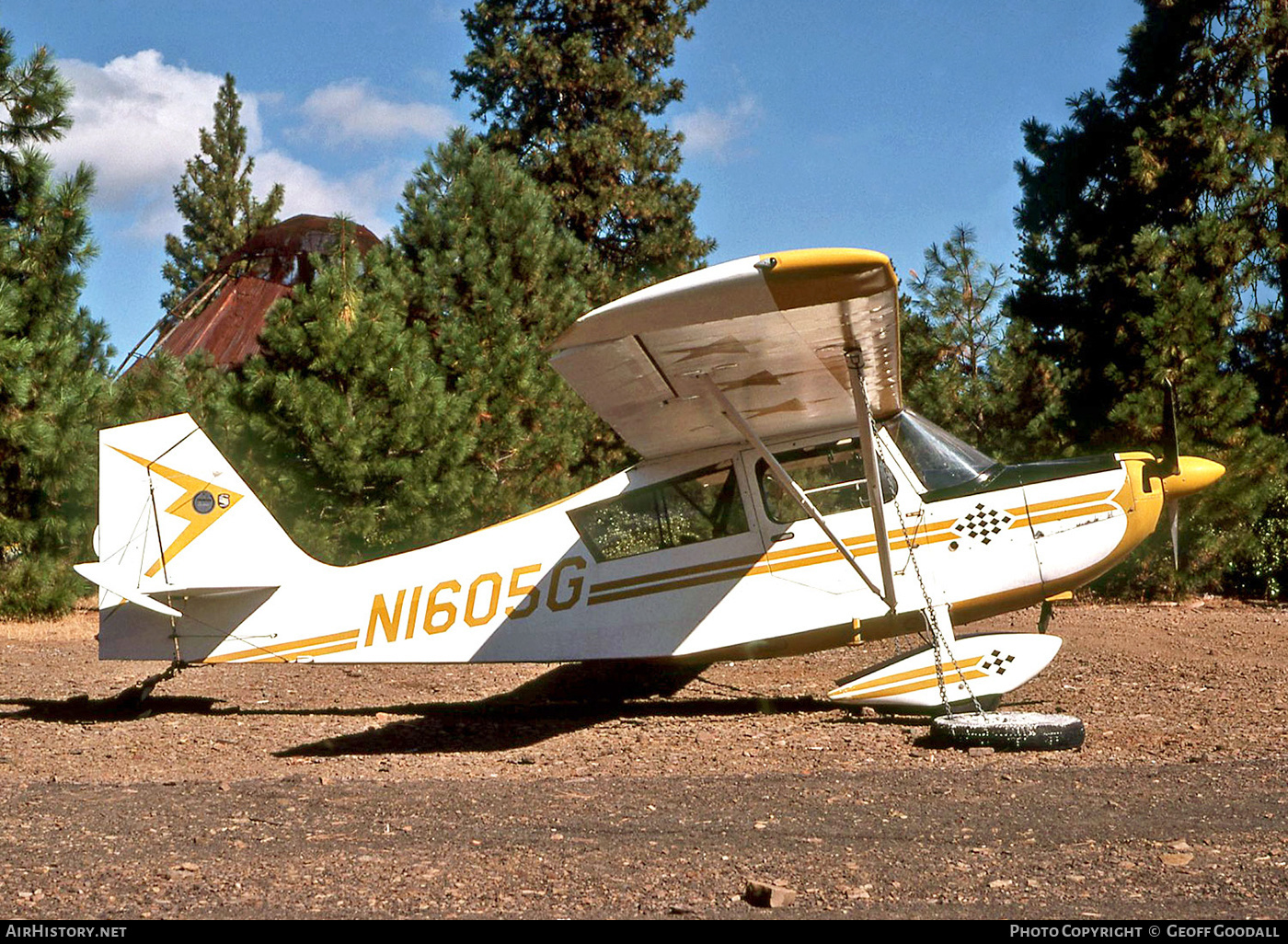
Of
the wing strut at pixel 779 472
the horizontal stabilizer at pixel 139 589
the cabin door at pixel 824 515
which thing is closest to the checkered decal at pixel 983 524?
the cabin door at pixel 824 515

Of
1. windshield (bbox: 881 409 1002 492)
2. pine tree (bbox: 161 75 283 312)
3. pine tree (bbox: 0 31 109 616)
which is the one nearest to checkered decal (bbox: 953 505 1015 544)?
windshield (bbox: 881 409 1002 492)

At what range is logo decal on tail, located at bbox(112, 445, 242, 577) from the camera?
27.5ft

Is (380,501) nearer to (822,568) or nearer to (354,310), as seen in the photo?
(354,310)

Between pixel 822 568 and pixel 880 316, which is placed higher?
pixel 880 316

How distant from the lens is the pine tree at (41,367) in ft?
47.1

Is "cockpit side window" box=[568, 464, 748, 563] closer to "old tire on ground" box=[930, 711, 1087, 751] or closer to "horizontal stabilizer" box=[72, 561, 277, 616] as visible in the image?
"old tire on ground" box=[930, 711, 1087, 751]

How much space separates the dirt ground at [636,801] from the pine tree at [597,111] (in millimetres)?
18531

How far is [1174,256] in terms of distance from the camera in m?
15.3

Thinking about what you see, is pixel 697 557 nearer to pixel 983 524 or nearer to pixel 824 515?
pixel 824 515

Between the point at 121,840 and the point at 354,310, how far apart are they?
417 inches

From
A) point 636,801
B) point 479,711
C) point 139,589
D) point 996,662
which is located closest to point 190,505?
point 139,589

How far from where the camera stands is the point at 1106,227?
53.2ft

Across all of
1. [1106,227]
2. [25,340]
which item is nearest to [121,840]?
[25,340]
